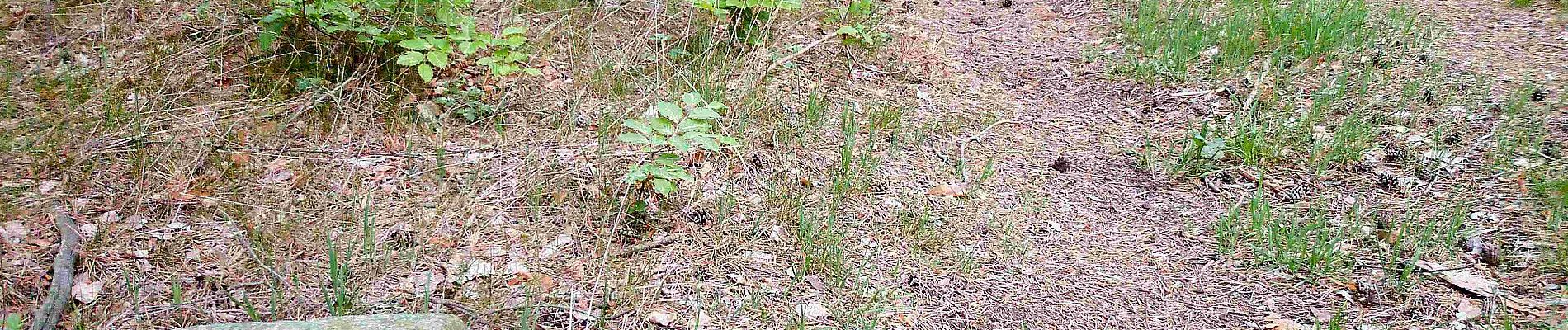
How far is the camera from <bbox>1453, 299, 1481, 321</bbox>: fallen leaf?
115 inches

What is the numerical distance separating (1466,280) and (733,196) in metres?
2.58

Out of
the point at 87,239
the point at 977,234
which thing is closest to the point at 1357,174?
the point at 977,234

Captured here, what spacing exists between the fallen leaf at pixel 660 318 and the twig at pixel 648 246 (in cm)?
34

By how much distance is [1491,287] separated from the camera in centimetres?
303

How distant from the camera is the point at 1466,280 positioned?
121 inches

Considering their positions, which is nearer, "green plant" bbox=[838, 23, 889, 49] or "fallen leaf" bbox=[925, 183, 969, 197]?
"fallen leaf" bbox=[925, 183, 969, 197]

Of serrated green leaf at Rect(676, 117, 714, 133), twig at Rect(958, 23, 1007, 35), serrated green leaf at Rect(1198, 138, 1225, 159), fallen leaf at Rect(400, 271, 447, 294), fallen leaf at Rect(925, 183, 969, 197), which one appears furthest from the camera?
twig at Rect(958, 23, 1007, 35)

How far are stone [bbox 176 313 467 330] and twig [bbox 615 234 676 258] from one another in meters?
0.85

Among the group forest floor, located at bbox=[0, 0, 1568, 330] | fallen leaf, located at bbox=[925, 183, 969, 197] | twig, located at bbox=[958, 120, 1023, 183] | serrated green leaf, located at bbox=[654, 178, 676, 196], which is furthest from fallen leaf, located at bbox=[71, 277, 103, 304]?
twig, located at bbox=[958, 120, 1023, 183]

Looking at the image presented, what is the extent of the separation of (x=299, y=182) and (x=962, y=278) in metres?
2.51

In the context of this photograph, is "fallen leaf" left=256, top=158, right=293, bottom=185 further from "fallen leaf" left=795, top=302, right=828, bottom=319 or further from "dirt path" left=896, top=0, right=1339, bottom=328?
"dirt path" left=896, top=0, right=1339, bottom=328

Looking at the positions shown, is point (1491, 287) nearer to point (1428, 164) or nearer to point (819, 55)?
point (1428, 164)

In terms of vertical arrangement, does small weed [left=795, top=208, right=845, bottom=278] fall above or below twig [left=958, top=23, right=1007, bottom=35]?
below

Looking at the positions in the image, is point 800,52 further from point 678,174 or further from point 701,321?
point 701,321
